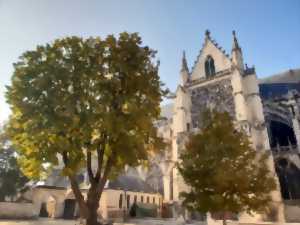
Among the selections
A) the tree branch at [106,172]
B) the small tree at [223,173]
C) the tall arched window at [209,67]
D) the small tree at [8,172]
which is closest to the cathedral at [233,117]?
the tall arched window at [209,67]

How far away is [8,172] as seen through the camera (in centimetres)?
3139

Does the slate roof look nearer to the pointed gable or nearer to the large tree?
the pointed gable

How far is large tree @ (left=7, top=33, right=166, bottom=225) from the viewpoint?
42.9ft

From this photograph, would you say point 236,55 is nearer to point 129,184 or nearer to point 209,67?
point 209,67

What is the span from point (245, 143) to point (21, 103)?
12.2 metres

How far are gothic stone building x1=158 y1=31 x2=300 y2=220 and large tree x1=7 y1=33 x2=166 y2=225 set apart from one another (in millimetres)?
18307

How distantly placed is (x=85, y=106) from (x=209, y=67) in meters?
27.8

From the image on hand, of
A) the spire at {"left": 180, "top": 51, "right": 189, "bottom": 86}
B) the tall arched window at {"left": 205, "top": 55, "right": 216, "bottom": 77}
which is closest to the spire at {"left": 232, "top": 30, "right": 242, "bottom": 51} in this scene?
the tall arched window at {"left": 205, "top": 55, "right": 216, "bottom": 77}

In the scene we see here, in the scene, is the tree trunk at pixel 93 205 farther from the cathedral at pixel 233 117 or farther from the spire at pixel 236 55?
the spire at pixel 236 55

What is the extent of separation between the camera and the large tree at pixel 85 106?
13.1m

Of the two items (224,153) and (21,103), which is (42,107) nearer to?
(21,103)

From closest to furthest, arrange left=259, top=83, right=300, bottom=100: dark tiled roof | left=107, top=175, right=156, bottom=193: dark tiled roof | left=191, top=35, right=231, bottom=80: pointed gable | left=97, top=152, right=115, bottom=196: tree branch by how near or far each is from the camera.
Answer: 1. left=97, top=152, right=115, bottom=196: tree branch
2. left=107, top=175, right=156, bottom=193: dark tiled roof
3. left=259, top=83, right=300, bottom=100: dark tiled roof
4. left=191, top=35, right=231, bottom=80: pointed gable

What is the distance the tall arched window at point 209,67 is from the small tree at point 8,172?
89.6 ft

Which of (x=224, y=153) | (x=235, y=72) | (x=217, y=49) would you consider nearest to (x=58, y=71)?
(x=224, y=153)
